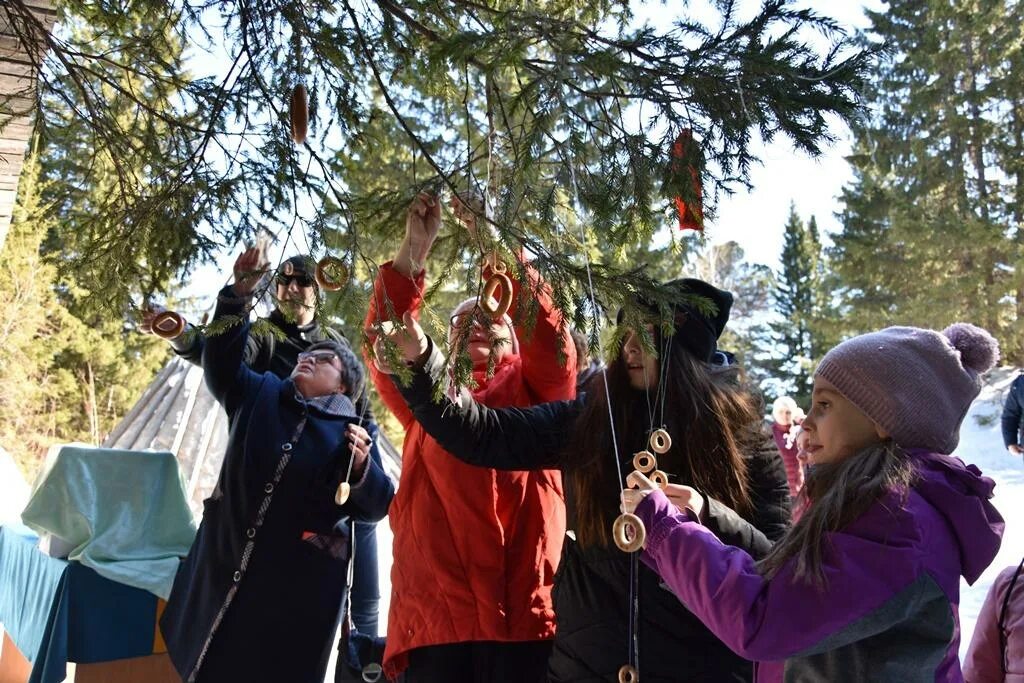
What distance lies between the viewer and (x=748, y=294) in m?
27.8

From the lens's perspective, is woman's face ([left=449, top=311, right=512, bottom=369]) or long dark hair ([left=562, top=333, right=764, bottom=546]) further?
long dark hair ([left=562, top=333, right=764, bottom=546])

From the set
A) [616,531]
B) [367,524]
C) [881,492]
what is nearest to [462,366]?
[616,531]

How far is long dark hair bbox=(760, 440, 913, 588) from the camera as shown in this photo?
67.9 inches

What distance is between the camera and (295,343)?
14.2 ft

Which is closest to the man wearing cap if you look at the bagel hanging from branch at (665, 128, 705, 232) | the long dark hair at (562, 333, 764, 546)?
the long dark hair at (562, 333, 764, 546)

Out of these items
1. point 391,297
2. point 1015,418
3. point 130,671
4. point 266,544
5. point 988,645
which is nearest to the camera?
point 988,645

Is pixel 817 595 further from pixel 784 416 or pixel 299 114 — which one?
pixel 784 416

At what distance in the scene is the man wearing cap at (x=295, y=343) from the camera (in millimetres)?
2715

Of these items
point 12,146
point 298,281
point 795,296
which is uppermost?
point 795,296

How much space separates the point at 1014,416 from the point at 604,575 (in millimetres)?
6701

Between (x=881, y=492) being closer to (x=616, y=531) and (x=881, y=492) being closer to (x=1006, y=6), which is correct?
(x=616, y=531)

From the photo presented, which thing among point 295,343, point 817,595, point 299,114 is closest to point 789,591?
point 817,595

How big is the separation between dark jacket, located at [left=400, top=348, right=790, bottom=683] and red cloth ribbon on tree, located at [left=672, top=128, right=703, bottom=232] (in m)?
0.69

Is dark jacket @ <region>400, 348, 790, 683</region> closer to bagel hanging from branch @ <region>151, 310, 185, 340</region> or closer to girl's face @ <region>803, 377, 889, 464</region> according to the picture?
girl's face @ <region>803, 377, 889, 464</region>
